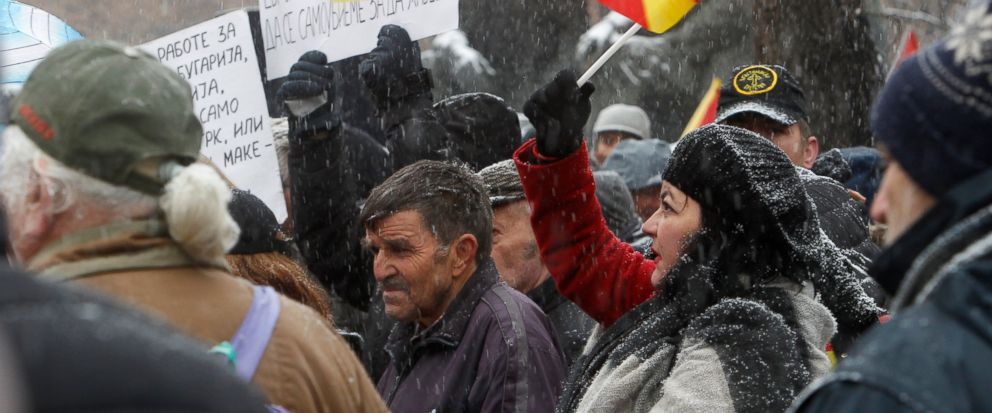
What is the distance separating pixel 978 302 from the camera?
1528 mm

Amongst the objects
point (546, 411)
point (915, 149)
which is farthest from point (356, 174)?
point (915, 149)

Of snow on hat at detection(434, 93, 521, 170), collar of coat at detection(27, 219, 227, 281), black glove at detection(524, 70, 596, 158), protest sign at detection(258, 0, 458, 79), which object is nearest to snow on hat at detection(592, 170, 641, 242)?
snow on hat at detection(434, 93, 521, 170)

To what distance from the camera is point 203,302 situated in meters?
2.12

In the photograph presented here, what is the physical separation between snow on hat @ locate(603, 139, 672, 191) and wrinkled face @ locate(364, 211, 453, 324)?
3.26 meters

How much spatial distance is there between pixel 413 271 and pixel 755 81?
5.90 feet

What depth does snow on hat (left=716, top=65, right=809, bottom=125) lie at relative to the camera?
4770mm

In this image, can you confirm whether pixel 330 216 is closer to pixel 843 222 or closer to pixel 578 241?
pixel 578 241

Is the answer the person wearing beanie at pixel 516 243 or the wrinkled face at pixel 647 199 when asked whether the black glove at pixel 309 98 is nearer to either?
the person wearing beanie at pixel 516 243

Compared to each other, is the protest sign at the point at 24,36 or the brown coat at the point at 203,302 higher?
the brown coat at the point at 203,302

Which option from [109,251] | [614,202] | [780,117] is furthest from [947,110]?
[614,202]

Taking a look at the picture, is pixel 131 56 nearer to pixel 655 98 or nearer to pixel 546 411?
pixel 546 411

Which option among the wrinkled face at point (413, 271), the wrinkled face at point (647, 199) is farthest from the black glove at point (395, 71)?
the wrinkled face at point (647, 199)

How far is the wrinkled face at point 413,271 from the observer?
12.5ft

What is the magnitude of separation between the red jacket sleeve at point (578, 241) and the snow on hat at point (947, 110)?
1.89 m
